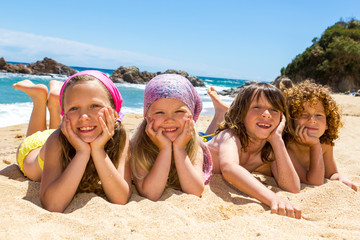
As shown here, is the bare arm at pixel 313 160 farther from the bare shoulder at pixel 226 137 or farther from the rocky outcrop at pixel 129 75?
the rocky outcrop at pixel 129 75

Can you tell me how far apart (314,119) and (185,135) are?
5.28 feet

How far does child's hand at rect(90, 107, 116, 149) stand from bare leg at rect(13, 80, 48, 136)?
2.23 metres

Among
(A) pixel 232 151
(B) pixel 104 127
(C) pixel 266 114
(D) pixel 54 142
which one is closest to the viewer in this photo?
(B) pixel 104 127

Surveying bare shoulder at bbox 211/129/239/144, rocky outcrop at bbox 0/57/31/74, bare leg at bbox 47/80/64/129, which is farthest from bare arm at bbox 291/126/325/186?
rocky outcrop at bbox 0/57/31/74

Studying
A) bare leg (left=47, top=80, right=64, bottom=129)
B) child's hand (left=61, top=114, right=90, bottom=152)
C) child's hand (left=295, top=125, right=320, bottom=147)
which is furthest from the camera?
bare leg (left=47, top=80, right=64, bottom=129)

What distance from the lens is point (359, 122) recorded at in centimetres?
871

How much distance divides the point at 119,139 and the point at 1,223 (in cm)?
109

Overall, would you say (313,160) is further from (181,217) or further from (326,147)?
(181,217)

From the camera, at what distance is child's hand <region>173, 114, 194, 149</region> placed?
2625 millimetres

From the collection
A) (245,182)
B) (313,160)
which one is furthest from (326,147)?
(245,182)

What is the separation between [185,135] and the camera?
2629mm

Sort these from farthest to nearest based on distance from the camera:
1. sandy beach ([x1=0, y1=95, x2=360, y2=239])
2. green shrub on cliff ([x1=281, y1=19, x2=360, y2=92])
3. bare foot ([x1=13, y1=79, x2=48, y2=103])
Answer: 1. green shrub on cliff ([x1=281, y1=19, x2=360, y2=92])
2. bare foot ([x1=13, y1=79, x2=48, y2=103])
3. sandy beach ([x1=0, y1=95, x2=360, y2=239])

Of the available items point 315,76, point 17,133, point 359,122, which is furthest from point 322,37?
point 17,133

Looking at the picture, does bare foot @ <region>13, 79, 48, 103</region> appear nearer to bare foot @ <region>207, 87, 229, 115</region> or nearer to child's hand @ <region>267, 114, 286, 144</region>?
bare foot @ <region>207, 87, 229, 115</region>
